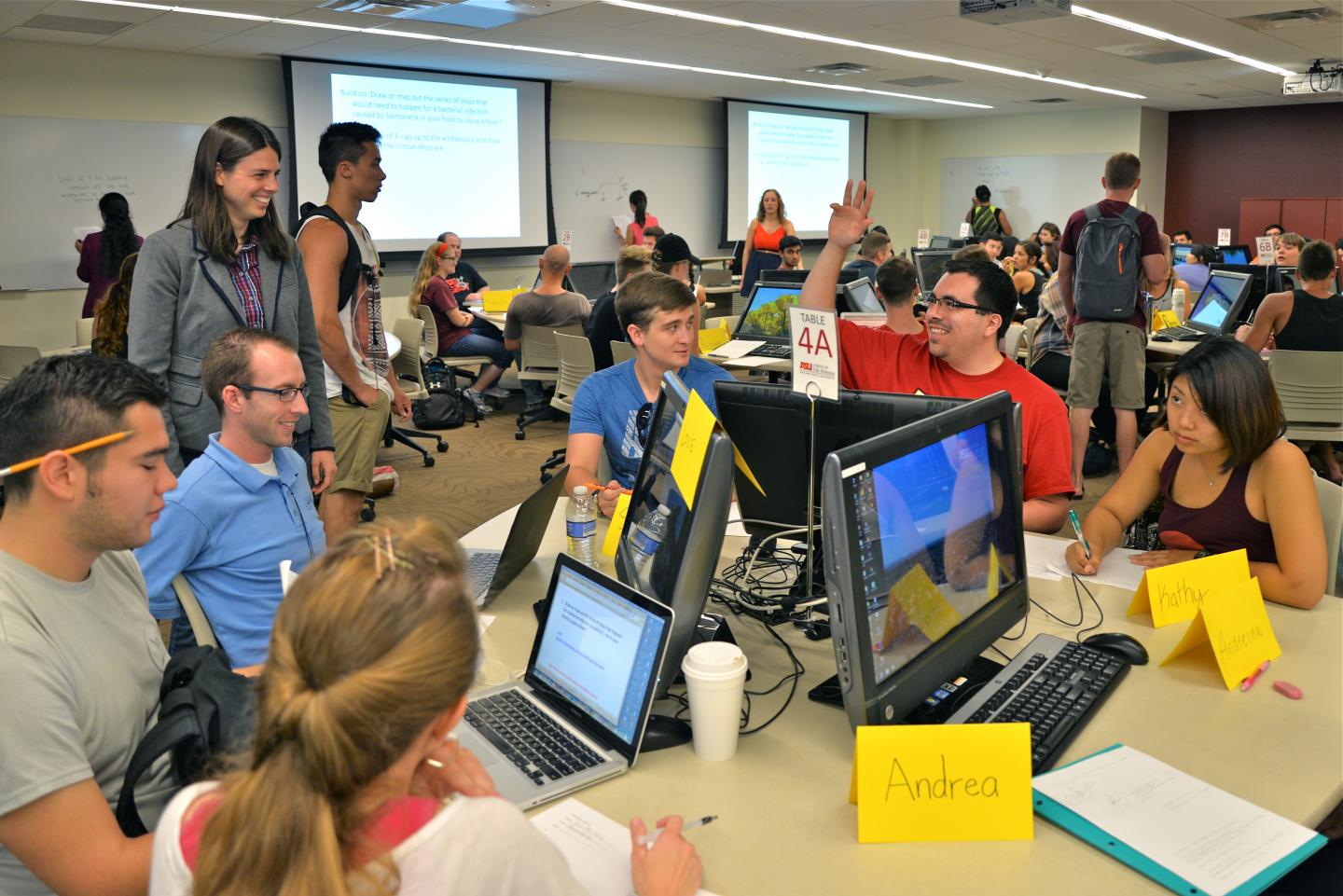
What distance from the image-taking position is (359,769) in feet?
2.83

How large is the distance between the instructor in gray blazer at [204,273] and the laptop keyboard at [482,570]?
2.75 ft

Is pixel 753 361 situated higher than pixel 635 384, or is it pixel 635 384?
pixel 635 384

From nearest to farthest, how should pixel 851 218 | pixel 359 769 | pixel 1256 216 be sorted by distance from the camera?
pixel 359 769
pixel 851 218
pixel 1256 216

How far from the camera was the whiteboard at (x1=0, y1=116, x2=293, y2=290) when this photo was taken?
7.25 m

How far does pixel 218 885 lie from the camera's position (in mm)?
856

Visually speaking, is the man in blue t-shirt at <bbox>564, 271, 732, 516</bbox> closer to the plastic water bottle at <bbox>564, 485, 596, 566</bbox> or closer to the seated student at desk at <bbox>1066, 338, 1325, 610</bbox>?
the plastic water bottle at <bbox>564, 485, 596, 566</bbox>

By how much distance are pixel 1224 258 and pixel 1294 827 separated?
9968 mm

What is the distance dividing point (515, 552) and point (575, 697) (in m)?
0.55

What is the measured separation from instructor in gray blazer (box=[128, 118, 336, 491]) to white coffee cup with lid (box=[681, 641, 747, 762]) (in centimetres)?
160

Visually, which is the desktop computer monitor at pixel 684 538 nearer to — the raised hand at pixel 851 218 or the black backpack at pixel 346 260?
the raised hand at pixel 851 218

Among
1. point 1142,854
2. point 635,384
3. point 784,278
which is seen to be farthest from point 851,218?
point 784,278

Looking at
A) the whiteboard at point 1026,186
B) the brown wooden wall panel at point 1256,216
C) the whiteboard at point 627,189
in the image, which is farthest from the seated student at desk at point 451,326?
the brown wooden wall panel at point 1256,216

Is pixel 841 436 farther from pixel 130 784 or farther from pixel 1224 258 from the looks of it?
pixel 1224 258

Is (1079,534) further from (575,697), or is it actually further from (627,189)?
(627,189)
